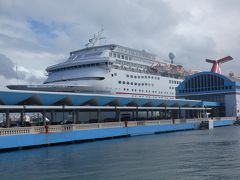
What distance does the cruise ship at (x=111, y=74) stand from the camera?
63812 millimetres

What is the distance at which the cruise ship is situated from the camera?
6381 cm

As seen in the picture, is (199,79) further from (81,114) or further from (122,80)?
(81,114)

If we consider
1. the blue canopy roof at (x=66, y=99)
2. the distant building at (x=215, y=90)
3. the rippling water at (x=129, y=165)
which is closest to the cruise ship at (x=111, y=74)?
the distant building at (x=215, y=90)

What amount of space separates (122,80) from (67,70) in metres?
11.2

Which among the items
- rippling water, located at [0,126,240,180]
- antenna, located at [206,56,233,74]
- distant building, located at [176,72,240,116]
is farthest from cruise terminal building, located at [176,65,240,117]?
rippling water, located at [0,126,240,180]

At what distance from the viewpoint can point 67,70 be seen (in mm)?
70812

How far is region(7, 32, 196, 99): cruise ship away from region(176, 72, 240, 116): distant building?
152 inches

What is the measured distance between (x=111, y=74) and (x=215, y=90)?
2810cm

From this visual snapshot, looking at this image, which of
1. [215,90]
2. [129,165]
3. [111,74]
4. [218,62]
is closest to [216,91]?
[215,90]

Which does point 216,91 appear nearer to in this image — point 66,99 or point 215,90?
point 215,90

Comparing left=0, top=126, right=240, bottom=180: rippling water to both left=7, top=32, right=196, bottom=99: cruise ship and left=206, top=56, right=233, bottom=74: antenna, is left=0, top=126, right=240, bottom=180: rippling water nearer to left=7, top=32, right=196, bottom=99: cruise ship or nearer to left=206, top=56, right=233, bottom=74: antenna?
left=7, top=32, right=196, bottom=99: cruise ship

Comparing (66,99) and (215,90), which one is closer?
(66,99)

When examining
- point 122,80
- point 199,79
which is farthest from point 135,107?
point 199,79

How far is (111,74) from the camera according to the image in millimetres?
66250
